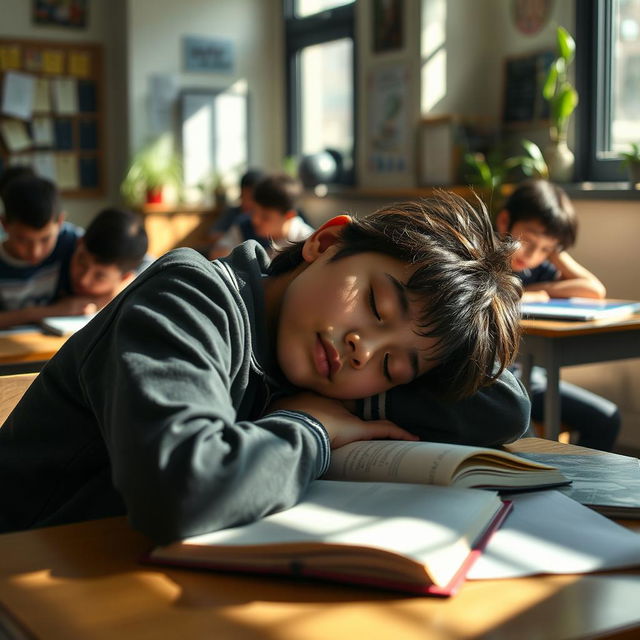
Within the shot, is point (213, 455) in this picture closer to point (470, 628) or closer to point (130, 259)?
point (470, 628)

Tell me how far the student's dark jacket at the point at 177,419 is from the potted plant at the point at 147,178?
506cm

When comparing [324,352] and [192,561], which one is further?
[324,352]

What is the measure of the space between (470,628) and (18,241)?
2875 mm

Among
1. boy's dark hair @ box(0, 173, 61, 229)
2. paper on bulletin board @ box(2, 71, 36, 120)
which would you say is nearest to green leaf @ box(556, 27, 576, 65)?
boy's dark hair @ box(0, 173, 61, 229)

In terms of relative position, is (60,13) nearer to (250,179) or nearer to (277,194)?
(250,179)

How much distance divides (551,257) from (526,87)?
1.60 m

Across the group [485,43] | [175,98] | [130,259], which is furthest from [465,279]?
[175,98]

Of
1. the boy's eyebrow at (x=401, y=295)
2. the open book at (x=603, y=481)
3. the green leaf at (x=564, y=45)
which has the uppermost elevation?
the green leaf at (x=564, y=45)

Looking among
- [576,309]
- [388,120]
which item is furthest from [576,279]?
[388,120]

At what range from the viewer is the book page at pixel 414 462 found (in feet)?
3.11

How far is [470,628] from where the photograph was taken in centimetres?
67

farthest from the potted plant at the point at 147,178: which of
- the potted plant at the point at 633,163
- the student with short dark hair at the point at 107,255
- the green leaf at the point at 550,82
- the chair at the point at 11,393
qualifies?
the chair at the point at 11,393

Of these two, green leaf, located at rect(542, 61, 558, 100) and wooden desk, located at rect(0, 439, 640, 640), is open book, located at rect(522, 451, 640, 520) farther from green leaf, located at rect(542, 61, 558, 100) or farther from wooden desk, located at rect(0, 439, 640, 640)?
green leaf, located at rect(542, 61, 558, 100)

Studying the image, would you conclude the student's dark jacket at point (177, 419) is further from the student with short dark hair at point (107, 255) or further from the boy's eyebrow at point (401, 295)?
the student with short dark hair at point (107, 255)
